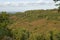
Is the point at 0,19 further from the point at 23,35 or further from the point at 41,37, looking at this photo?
the point at 41,37

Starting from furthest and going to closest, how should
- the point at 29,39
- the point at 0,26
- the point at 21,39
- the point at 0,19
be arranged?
1. the point at 0,19
2. the point at 0,26
3. the point at 21,39
4. the point at 29,39

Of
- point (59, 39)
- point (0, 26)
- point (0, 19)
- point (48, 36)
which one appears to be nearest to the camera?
point (59, 39)

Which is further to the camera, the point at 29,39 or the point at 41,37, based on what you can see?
the point at 29,39

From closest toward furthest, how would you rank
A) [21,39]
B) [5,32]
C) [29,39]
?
1. [29,39]
2. [21,39]
3. [5,32]

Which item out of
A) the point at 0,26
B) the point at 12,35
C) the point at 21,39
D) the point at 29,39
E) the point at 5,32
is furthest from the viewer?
the point at 0,26

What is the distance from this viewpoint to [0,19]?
45.2 m

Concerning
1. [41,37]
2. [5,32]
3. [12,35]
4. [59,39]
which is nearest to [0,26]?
[5,32]

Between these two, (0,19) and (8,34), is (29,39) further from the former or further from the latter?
(0,19)

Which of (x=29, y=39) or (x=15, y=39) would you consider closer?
(x=29, y=39)

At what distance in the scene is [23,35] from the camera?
84.2 ft

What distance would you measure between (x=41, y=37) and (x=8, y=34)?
9003 mm

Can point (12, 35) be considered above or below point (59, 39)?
below

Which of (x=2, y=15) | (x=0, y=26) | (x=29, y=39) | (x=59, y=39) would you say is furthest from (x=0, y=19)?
(x=59, y=39)

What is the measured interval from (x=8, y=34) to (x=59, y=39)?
1151cm
